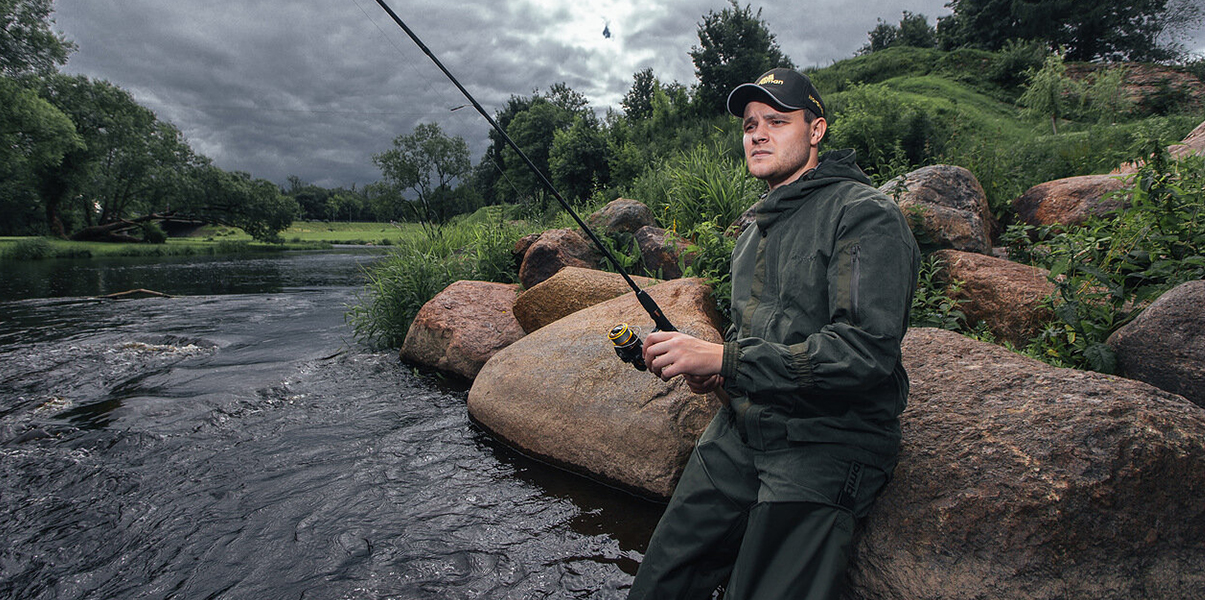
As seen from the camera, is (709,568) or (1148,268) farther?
(1148,268)

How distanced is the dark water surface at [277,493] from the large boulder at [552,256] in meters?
2.10

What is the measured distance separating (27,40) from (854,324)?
40285 mm

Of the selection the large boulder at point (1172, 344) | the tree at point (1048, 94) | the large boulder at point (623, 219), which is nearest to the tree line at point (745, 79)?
the tree at point (1048, 94)

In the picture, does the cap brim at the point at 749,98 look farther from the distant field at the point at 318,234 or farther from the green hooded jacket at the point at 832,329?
the distant field at the point at 318,234

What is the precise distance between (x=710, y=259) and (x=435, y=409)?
10.4 feet

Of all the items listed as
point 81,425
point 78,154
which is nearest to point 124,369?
point 81,425

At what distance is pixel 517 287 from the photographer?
799 cm

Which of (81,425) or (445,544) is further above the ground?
(81,425)

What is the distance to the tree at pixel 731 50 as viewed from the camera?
27.4 meters

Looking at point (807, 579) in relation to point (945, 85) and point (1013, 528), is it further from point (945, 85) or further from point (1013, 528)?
point (945, 85)

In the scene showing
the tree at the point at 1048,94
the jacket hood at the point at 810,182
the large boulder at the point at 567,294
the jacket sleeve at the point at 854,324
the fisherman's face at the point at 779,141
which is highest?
the tree at the point at 1048,94

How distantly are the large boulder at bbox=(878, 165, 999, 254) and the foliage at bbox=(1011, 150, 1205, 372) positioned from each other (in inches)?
46.0

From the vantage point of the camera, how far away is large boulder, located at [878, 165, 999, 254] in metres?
5.21

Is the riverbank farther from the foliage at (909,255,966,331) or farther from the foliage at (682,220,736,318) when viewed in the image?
the foliage at (909,255,966,331)
